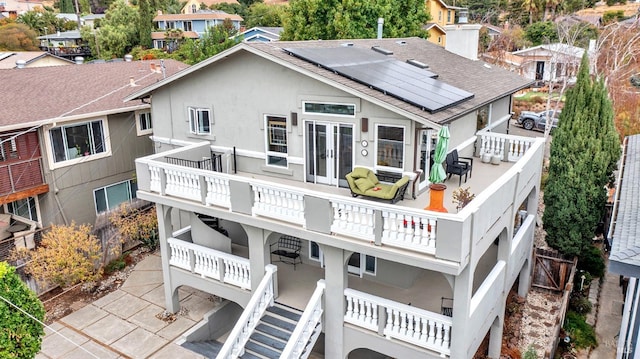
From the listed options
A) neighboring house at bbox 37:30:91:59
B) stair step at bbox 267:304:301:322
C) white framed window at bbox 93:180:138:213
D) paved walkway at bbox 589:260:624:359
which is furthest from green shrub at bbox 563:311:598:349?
neighboring house at bbox 37:30:91:59

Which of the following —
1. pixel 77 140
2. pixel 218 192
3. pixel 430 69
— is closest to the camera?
pixel 218 192

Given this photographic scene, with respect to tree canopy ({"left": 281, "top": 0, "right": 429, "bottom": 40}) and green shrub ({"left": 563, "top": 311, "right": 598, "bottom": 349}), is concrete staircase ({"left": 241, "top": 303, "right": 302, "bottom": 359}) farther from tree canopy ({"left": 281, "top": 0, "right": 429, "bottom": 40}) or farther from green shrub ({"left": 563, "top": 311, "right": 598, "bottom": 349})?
tree canopy ({"left": 281, "top": 0, "right": 429, "bottom": 40})

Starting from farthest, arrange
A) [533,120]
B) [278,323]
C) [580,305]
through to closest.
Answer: [533,120], [580,305], [278,323]

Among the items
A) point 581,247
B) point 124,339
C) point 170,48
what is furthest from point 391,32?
point 170,48

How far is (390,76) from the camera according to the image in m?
12.8

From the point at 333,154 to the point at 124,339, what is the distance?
8.12 m

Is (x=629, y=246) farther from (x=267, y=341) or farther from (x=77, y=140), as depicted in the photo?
(x=77, y=140)

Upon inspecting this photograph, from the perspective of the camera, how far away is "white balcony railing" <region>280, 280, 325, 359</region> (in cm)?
1033

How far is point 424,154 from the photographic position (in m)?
12.7

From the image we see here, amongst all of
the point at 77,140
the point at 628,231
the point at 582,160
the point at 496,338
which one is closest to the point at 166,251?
the point at 77,140

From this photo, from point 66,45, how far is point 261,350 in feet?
223

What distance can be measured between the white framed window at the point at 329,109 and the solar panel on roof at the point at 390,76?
0.78 m

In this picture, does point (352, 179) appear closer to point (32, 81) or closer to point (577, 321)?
point (577, 321)

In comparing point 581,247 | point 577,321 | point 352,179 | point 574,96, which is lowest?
point 577,321
